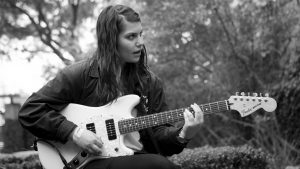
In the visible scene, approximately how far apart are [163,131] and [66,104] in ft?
2.31

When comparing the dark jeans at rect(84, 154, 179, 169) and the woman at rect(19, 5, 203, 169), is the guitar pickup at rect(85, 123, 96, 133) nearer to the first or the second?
the woman at rect(19, 5, 203, 169)

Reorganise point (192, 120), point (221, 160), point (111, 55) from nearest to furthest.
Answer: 1. point (192, 120)
2. point (111, 55)
3. point (221, 160)

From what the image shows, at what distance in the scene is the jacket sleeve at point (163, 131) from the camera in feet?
10.4

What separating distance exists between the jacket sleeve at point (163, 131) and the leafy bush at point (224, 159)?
1.58 m

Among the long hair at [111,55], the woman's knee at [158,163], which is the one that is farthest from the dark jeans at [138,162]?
the long hair at [111,55]

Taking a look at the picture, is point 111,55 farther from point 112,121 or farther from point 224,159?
point 224,159

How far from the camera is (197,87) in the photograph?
8.38 m

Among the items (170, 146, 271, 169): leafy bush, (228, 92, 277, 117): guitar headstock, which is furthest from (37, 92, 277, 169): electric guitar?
(170, 146, 271, 169): leafy bush

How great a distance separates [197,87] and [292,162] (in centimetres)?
222

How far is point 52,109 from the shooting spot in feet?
10.5

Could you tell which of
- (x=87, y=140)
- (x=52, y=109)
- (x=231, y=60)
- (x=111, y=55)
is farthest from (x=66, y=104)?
(x=231, y=60)

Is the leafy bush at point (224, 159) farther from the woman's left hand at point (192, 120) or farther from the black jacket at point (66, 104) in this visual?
the woman's left hand at point (192, 120)

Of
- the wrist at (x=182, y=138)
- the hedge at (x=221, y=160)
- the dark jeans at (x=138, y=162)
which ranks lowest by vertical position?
the hedge at (x=221, y=160)

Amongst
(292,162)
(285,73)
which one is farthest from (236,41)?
(292,162)
